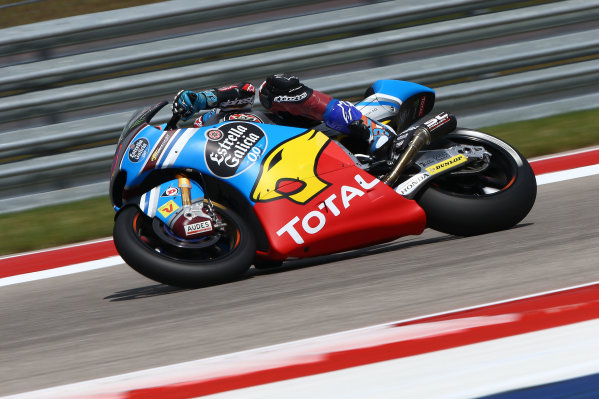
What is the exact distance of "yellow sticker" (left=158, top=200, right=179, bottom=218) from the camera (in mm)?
4238

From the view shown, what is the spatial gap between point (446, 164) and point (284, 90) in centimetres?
94

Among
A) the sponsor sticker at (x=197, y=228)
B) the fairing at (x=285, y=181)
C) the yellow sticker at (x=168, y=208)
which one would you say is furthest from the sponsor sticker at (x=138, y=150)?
the sponsor sticker at (x=197, y=228)

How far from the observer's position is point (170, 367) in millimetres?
3104

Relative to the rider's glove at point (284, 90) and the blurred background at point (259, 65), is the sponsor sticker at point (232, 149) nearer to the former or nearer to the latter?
the rider's glove at point (284, 90)

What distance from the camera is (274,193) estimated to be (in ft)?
14.4

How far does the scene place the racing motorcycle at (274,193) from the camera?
4.26m

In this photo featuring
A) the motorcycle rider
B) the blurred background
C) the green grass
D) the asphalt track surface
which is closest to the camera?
the asphalt track surface

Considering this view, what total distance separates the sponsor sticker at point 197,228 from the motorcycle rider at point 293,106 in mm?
631

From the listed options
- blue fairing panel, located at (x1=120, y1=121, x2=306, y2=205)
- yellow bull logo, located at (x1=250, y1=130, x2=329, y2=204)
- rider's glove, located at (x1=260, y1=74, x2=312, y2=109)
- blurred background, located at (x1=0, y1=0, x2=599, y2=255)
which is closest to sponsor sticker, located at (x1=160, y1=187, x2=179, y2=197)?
Answer: blue fairing panel, located at (x1=120, y1=121, x2=306, y2=205)

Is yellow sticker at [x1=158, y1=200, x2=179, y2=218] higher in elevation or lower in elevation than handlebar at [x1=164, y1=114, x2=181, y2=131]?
lower

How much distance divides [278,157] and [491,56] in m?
3.95

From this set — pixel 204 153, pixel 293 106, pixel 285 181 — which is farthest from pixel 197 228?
pixel 293 106

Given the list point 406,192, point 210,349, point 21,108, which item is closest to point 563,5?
point 406,192

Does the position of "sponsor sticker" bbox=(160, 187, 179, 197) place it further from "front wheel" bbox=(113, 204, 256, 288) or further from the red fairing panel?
the red fairing panel
